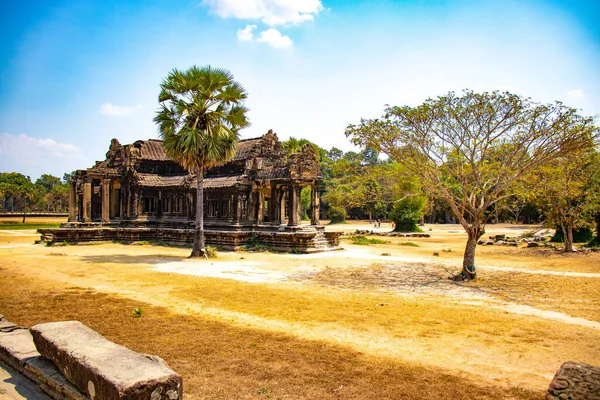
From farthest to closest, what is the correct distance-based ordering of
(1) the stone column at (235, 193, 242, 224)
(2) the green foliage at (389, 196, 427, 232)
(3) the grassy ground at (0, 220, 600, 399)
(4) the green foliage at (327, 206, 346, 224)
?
(4) the green foliage at (327, 206, 346, 224) → (2) the green foliage at (389, 196, 427, 232) → (1) the stone column at (235, 193, 242, 224) → (3) the grassy ground at (0, 220, 600, 399)

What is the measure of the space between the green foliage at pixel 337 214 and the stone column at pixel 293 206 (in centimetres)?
3705

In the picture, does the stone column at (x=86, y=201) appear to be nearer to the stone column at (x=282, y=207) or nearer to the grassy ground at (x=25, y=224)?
the stone column at (x=282, y=207)

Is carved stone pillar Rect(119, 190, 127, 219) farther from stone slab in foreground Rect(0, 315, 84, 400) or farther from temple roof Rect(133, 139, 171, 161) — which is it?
stone slab in foreground Rect(0, 315, 84, 400)

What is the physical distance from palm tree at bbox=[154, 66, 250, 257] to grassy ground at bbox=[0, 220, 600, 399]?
5281 millimetres

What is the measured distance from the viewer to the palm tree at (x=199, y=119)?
1947 cm

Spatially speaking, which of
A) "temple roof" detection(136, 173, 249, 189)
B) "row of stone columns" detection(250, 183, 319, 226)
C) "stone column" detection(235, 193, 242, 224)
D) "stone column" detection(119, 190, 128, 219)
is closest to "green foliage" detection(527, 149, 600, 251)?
"row of stone columns" detection(250, 183, 319, 226)

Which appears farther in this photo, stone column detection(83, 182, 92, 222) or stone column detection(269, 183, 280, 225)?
stone column detection(83, 182, 92, 222)

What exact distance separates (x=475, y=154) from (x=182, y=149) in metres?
12.2

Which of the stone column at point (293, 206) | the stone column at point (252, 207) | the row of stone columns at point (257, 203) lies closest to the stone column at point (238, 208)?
the row of stone columns at point (257, 203)

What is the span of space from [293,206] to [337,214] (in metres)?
38.3

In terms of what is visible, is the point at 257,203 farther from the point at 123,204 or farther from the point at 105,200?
the point at 105,200

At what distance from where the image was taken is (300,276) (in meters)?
14.8

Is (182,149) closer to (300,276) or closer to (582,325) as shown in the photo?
(300,276)

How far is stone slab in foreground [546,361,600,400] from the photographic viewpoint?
427 centimetres
